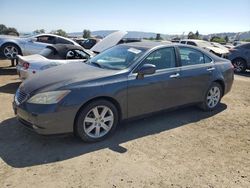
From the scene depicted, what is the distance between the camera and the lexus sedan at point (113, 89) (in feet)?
14.2

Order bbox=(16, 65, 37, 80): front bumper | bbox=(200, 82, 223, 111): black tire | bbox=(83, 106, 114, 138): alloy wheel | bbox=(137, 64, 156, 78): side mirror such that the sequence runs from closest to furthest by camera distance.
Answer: bbox=(83, 106, 114, 138): alloy wheel
bbox=(137, 64, 156, 78): side mirror
bbox=(200, 82, 223, 111): black tire
bbox=(16, 65, 37, 80): front bumper

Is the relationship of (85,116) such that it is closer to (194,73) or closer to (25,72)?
(194,73)

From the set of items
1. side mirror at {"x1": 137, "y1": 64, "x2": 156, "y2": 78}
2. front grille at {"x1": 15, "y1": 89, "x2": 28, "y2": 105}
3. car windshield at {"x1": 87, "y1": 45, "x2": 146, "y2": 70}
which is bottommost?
front grille at {"x1": 15, "y1": 89, "x2": 28, "y2": 105}

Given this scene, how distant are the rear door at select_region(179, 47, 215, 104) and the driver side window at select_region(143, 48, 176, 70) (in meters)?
0.22

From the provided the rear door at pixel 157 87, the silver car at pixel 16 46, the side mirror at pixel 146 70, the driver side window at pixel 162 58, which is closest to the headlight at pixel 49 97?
the rear door at pixel 157 87

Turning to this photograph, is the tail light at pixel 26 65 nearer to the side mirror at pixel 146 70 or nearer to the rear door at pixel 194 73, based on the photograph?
the side mirror at pixel 146 70

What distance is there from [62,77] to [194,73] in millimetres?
2634

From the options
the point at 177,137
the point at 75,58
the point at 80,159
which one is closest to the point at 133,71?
the point at 177,137

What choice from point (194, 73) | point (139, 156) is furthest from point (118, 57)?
point (139, 156)

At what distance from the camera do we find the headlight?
429cm

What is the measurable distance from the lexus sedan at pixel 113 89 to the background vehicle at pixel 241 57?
8.22 m

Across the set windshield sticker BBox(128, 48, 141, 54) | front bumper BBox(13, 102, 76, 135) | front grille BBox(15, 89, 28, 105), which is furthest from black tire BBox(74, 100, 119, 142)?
windshield sticker BBox(128, 48, 141, 54)

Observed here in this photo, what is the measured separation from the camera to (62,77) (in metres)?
4.75

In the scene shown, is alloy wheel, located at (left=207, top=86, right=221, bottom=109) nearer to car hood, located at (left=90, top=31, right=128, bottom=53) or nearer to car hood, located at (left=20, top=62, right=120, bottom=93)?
car hood, located at (left=20, top=62, right=120, bottom=93)
